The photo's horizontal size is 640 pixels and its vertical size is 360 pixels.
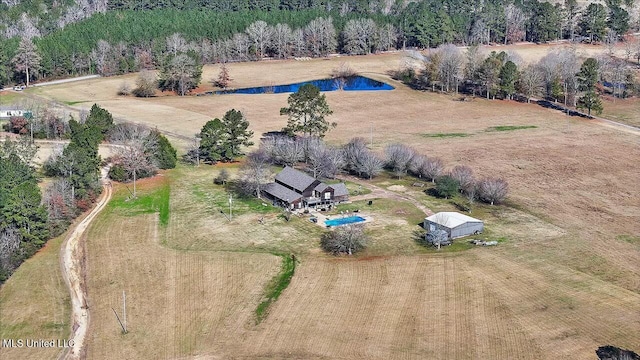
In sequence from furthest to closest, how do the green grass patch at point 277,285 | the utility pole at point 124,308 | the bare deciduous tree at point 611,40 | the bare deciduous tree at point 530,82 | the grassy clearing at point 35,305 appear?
the bare deciduous tree at point 611,40 → the bare deciduous tree at point 530,82 → the green grass patch at point 277,285 → the utility pole at point 124,308 → the grassy clearing at point 35,305

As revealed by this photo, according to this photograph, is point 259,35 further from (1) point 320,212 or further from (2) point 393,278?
(2) point 393,278

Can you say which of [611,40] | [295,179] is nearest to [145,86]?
[295,179]

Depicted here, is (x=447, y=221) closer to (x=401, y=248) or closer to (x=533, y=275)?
(x=401, y=248)

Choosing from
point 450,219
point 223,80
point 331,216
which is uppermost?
point 223,80

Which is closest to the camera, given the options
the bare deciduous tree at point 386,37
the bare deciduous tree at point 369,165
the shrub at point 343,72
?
the bare deciduous tree at point 369,165

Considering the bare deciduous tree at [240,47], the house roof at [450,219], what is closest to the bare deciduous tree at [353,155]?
the house roof at [450,219]

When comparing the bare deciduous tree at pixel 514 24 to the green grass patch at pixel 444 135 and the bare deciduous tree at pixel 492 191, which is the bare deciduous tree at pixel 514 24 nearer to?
the green grass patch at pixel 444 135

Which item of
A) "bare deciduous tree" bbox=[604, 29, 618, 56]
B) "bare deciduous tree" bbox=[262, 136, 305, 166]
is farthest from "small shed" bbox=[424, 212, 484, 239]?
"bare deciduous tree" bbox=[604, 29, 618, 56]
